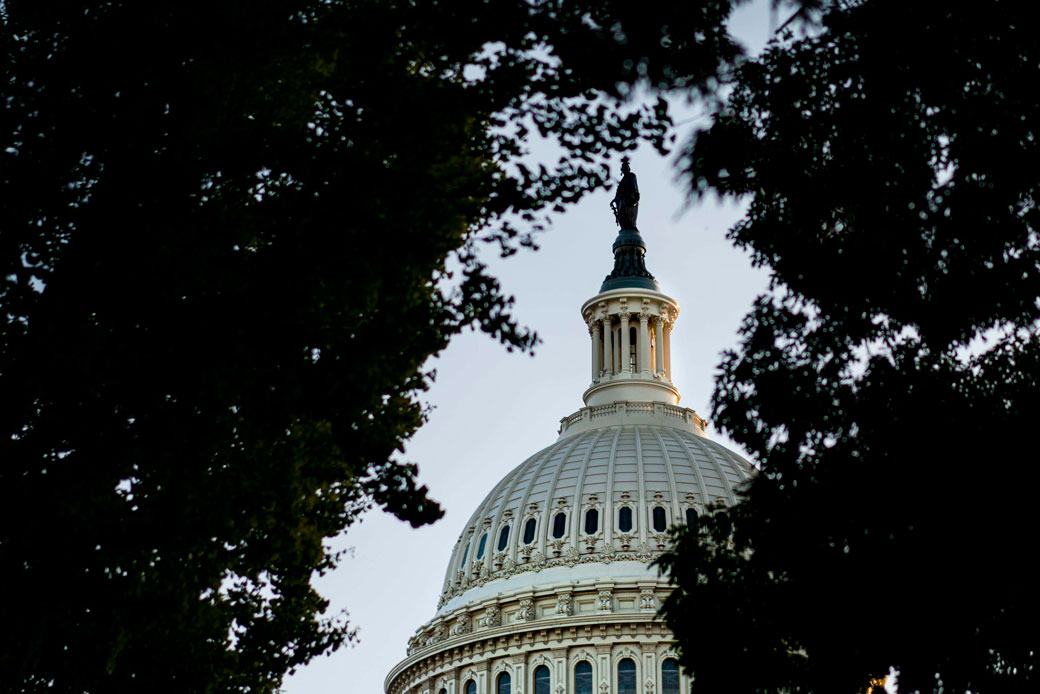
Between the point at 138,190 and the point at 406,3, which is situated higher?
the point at 406,3

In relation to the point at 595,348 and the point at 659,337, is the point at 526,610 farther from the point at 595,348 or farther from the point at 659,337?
the point at 659,337

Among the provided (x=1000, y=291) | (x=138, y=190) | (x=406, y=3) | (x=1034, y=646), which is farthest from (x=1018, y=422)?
(x=138, y=190)

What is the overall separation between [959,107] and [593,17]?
4.33 m

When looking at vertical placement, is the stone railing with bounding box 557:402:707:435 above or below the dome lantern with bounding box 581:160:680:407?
below

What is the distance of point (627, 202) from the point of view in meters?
111

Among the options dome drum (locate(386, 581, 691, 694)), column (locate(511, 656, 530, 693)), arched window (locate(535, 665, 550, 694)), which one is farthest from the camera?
arched window (locate(535, 665, 550, 694))

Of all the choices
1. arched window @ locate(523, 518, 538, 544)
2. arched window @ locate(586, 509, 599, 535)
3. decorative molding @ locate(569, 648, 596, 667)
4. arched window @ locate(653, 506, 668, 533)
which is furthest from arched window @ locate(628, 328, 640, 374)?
decorative molding @ locate(569, 648, 596, 667)

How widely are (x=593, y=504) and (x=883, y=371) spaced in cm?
6892

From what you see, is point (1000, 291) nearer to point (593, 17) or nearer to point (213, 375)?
point (593, 17)

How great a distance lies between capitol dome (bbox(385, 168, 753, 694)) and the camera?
7944 centimetres

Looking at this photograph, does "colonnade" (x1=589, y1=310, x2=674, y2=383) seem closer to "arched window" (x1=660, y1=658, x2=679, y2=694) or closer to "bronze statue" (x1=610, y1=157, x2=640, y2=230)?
"bronze statue" (x1=610, y1=157, x2=640, y2=230)

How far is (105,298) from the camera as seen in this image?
14.8 metres

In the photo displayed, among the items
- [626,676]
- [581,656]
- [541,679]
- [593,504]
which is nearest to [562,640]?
[581,656]

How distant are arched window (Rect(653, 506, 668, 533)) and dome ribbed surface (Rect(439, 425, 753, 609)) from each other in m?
0.09
